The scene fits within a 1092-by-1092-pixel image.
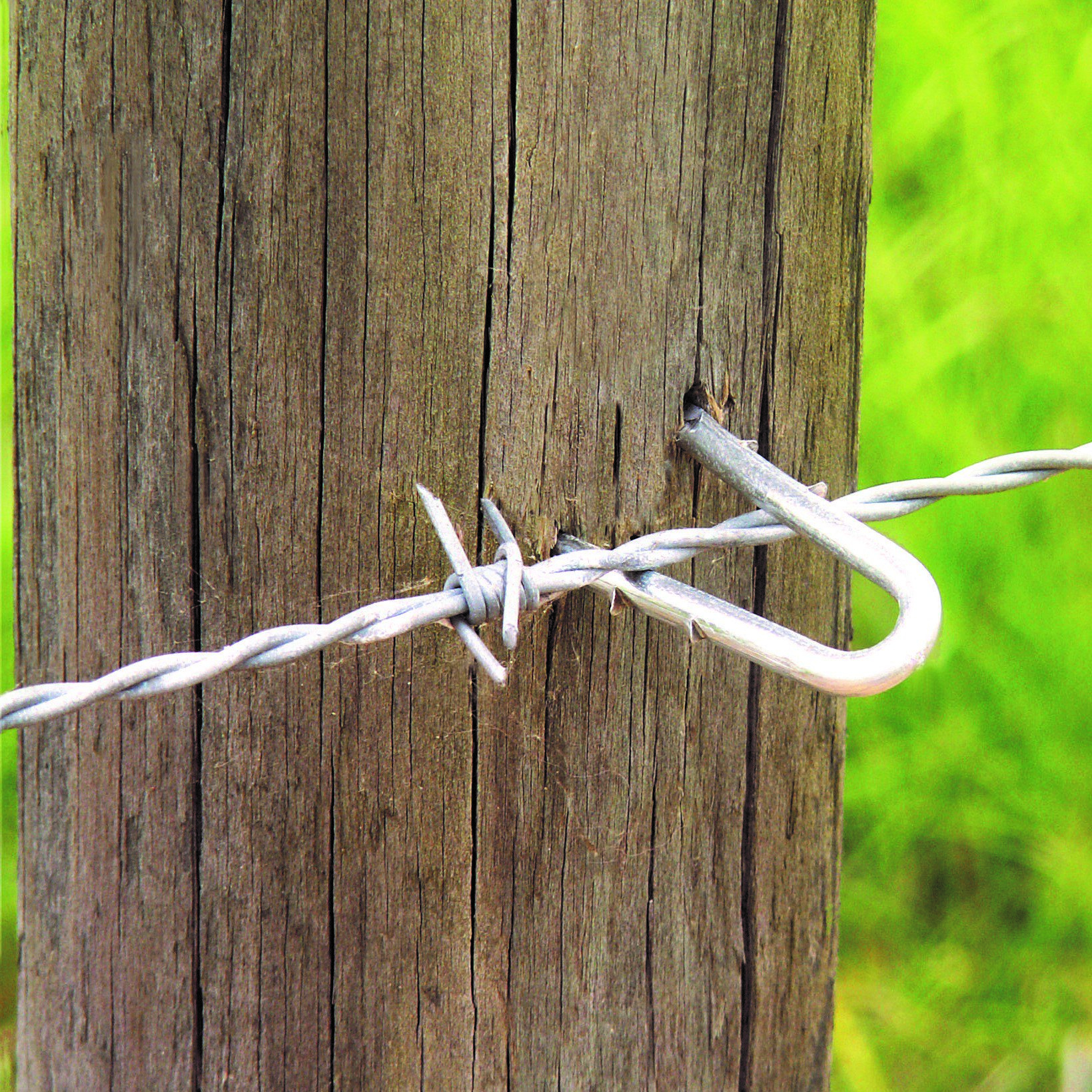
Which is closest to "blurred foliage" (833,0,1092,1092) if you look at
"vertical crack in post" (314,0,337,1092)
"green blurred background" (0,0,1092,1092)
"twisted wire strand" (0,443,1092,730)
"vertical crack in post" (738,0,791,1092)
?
"green blurred background" (0,0,1092,1092)

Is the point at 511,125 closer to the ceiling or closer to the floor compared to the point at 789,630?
closer to the ceiling

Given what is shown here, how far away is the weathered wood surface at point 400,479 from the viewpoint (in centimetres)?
85

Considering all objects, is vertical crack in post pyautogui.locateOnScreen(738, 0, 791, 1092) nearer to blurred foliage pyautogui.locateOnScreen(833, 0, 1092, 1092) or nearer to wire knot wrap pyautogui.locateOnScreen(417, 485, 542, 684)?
wire knot wrap pyautogui.locateOnScreen(417, 485, 542, 684)

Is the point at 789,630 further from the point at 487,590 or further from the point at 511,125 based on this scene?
the point at 511,125

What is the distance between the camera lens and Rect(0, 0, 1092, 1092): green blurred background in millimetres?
2328

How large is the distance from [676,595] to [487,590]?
0.15m

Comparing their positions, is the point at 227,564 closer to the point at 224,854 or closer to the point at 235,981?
the point at 224,854

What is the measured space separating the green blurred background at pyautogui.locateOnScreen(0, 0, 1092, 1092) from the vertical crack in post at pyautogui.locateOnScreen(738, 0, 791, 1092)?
4.67 ft

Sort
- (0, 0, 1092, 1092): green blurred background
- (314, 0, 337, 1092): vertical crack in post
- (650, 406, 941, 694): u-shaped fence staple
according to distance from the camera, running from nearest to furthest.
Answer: (650, 406, 941, 694): u-shaped fence staple < (314, 0, 337, 1092): vertical crack in post < (0, 0, 1092, 1092): green blurred background

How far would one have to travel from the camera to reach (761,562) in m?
1.00

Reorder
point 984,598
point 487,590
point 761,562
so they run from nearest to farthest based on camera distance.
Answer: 1. point 487,590
2. point 761,562
3. point 984,598

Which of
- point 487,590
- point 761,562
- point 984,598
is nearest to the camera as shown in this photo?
point 487,590

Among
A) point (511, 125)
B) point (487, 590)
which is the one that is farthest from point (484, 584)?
point (511, 125)

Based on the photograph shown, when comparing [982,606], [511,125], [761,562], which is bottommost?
[982,606]
